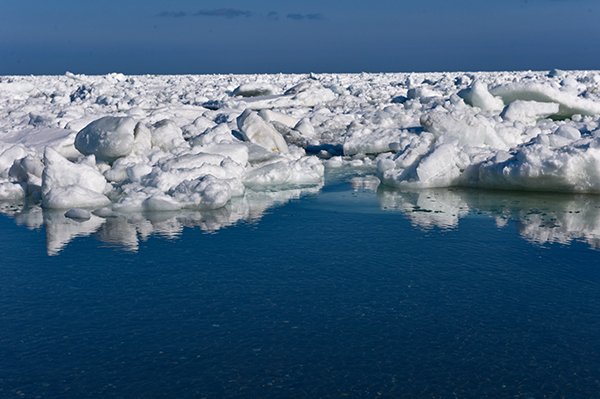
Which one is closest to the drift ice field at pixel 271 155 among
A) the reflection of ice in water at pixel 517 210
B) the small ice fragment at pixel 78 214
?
the small ice fragment at pixel 78 214

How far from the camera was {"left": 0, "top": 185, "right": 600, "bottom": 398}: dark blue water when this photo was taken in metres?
3.84

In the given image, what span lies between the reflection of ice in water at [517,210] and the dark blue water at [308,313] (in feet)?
0.30

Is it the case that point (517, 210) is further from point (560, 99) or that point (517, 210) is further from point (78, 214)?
point (560, 99)

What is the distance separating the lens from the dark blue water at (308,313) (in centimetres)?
384

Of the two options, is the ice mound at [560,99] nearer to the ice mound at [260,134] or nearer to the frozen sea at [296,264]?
the frozen sea at [296,264]

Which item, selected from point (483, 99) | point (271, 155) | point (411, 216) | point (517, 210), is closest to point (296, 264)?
point (411, 216)

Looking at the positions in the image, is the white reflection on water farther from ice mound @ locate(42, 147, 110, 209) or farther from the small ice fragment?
ice mound @ locate(42, 147, 110, 209)

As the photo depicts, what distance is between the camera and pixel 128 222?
759cm

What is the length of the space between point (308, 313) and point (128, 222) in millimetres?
3383

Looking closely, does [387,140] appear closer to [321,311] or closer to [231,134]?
[231,134]

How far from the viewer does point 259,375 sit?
12.8 feet

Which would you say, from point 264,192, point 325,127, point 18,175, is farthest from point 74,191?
point 325,127

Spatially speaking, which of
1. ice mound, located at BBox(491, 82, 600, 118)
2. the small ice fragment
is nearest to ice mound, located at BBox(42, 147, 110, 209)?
the small ice fragment

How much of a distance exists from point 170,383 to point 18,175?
21.5 feet
